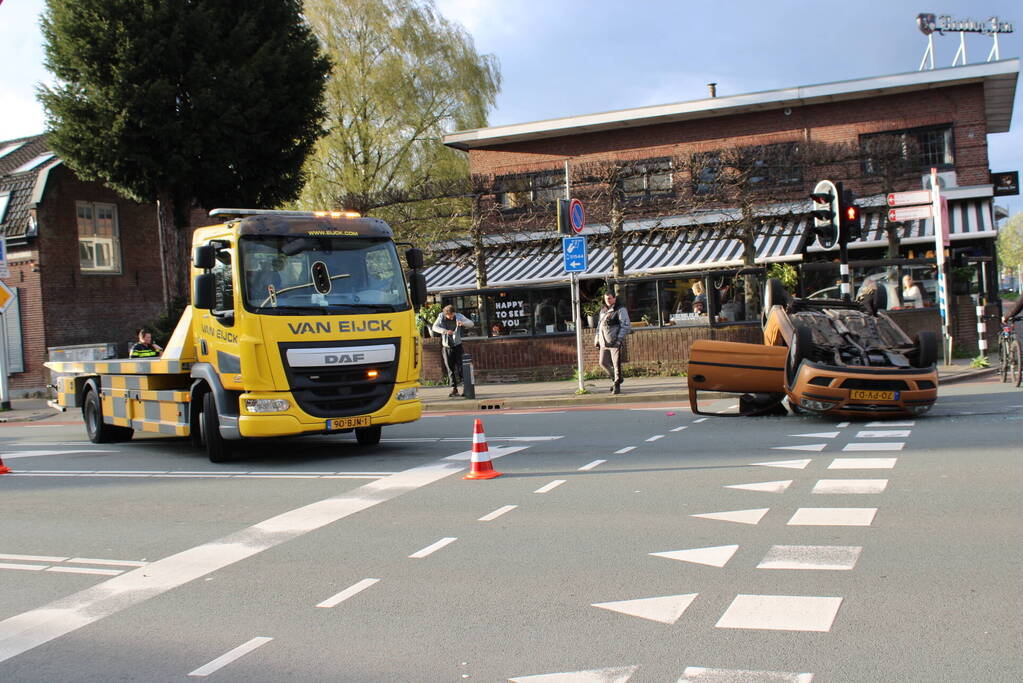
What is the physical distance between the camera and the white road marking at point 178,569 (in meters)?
5.40

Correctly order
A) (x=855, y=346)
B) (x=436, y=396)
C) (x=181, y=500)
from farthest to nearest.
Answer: (x=436, y=396)
(x=855, y=346)
(x=181, y=500)

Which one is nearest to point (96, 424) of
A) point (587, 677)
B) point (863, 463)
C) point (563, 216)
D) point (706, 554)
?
point (563, 216)

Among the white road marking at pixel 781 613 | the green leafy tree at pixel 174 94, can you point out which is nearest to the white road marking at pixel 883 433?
the white road marking at pixel 781 613

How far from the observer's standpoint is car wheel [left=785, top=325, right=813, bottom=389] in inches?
495

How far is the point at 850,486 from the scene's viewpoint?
8008mm

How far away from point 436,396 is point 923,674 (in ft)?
53.1

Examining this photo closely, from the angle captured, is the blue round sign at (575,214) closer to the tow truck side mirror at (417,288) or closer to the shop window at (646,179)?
the shop window at (646,179)

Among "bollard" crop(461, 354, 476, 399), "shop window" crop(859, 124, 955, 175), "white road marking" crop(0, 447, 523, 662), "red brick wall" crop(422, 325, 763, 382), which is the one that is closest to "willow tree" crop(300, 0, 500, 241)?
"red brick wall" crop(422, 325, 763, 382)

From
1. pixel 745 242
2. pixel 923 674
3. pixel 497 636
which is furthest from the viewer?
pixel 745 242

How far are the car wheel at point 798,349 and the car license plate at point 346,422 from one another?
5.53 metres

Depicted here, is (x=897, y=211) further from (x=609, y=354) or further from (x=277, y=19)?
(x=277, y=19)

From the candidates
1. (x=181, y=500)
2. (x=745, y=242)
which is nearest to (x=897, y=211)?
(x=745, y=242)

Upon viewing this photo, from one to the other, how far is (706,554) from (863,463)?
11.7 ft

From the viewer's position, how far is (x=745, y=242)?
21797 millimetres
